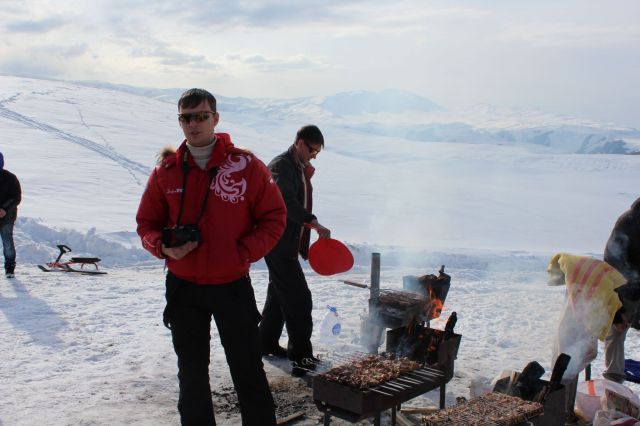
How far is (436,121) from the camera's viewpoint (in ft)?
186

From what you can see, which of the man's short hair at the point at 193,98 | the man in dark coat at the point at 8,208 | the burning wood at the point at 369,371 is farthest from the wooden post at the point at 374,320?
the man in dark coat at the point at 8,208

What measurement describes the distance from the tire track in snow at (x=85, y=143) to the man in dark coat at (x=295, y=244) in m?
13.9

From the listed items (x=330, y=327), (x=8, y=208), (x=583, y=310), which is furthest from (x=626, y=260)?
(x=8, y=208)

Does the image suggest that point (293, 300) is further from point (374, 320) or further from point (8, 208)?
point (8, 208)

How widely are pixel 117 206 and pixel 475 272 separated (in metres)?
8.51

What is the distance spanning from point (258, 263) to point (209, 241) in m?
7.20

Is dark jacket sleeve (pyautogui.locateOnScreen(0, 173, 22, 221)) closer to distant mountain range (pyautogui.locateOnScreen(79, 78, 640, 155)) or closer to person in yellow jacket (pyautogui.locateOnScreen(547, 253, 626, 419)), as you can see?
person in yellow jacket (pyautogui.locateOnScreen(547, 253, 626, 419))

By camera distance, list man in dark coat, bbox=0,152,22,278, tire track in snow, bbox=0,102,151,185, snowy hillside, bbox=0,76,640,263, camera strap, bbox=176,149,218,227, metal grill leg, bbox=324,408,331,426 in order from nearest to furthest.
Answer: camera strap, bbox=176,149,218,227
metal grill leg, bbox=324,408,331,426
man in dark coat, bbox=0,152,22,278
snowy hillside, bbox=0,76,640,263
tire track in snow, bbox=0,102,151,185

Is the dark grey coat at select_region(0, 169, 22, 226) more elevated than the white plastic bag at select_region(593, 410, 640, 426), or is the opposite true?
the dark grey coat at select_region(0, 169, 22, 226)

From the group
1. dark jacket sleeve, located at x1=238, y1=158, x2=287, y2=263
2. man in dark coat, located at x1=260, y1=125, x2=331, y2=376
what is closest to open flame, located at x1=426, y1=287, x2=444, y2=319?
man in dark coat, located at x1=260, y1=125, x2=331, y2=376

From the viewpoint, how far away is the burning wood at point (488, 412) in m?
3.40

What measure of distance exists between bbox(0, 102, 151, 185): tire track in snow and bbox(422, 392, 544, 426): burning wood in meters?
15.9

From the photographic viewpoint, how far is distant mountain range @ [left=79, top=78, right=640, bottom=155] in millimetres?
47500

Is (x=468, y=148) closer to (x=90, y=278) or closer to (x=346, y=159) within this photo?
(x=346, y=159)
